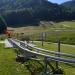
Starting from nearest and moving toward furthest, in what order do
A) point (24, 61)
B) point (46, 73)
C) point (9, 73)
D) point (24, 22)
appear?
point (46, 73) → point (9, 73) → point (24, 61) → point (24, 22)

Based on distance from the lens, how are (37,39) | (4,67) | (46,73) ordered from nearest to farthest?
(46,73) < (4,67) < (37,39)

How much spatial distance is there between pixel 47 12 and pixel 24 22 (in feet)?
52.6

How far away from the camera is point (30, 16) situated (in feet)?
577

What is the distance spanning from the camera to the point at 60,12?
594 ft

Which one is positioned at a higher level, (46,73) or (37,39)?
(46,73)

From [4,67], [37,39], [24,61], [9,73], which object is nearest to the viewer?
[9,73]

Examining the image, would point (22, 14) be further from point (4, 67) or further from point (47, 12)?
point (4, 67)

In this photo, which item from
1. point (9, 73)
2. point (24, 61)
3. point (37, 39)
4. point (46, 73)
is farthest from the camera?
point (37, 39)

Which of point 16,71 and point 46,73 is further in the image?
point 16,71

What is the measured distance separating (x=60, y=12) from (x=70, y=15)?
7.34 metres

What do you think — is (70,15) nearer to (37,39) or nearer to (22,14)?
(22,14)

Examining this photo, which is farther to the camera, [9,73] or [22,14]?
[22,14]

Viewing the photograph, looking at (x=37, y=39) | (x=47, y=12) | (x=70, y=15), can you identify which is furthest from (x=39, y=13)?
(x=37, y=39)

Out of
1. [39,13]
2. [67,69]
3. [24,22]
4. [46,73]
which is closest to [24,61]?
[67,69]
